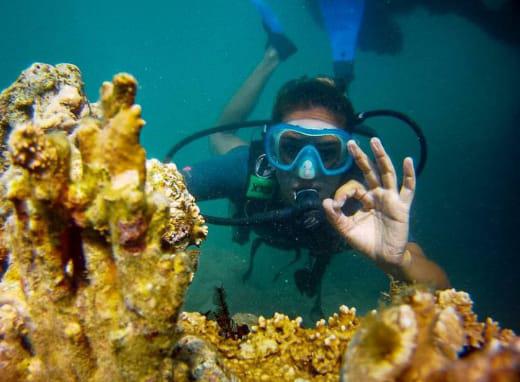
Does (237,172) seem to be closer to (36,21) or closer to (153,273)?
(153,273)

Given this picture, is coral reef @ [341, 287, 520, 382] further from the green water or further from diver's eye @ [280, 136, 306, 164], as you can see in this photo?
the green water

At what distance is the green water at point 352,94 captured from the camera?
14.9 metres

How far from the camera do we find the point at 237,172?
5.52 metres

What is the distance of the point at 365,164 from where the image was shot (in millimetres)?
3084

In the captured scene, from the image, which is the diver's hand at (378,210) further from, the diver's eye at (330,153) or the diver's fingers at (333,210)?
the diver's eye at (330,153)

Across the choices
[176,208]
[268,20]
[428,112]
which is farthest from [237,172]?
[428,112]

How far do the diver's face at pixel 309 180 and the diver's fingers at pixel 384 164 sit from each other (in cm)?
165

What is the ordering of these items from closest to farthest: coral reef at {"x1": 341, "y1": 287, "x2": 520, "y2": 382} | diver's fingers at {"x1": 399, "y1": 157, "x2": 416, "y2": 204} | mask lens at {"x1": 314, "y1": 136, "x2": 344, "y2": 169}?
coral reef at {"x1": 341, "y1": 287, "x2": 520, "y2": 382}, diver's fingers at {"x1": 399, "y1": 157, "x2": 416, "y2": 204}, mask lens at {"x1": 314, "y1": 136, "x2": 344, "y2": 169}

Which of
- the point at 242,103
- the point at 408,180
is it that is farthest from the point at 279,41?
the point at 408,180

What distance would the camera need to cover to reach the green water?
14.9m

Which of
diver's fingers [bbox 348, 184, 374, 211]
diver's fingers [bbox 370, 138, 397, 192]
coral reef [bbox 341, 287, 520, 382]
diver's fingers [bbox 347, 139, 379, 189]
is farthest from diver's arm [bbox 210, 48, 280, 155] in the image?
coral reef [bbox 341, 287, 520, 382]

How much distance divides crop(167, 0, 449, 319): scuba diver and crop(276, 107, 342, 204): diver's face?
0.01 m

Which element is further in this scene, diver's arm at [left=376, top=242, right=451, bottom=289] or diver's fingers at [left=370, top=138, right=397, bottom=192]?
diver's arm at [left=376, top=242, right=451, bottom=289]

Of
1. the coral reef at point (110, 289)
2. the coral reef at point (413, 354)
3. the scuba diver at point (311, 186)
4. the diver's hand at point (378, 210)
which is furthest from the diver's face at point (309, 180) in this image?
the coral reef at point (413, 354)
